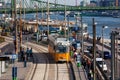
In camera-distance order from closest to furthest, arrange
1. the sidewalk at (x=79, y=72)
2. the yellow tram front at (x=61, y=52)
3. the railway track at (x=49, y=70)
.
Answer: the sidewalk at (x=79, y=72), the railway track at (x=49, y=70), the yellow tram front at (x=61, y=52)

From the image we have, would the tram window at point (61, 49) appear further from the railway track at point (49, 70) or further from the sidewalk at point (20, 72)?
the sidewalk at point (20, 72)

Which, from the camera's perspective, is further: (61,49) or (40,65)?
(61,49)

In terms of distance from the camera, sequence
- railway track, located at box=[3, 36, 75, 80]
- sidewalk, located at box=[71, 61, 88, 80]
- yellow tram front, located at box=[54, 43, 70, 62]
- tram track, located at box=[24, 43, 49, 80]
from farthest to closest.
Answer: yellow tram front, located at box=[54, 43, 70, 62], tram track, located at box=[24, 43, 49, 80], railway track, located at box=[3, 36, 75, 80], sidewalk, located at box=[71, 61, 88, 80]

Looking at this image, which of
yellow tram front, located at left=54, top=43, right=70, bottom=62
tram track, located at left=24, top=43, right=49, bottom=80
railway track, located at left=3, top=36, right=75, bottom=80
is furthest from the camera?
yellow tram front, located at left=54, top=43, right=70, bottom=62

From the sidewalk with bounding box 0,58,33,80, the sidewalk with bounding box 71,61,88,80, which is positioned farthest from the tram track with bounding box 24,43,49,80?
the sidewalk with bounding box 71,61,88,80

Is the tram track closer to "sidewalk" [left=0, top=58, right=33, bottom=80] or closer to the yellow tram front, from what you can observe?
"sidewalk" [left=0, top=58, right=33, bottom=80]

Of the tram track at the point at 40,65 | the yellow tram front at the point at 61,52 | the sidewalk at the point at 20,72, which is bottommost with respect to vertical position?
the tram track at the point at 40,65

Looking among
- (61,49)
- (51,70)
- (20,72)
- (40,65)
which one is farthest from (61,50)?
(20,72)

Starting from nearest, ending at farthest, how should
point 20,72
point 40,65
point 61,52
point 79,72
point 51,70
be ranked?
point 79,72 < point 20,72 < point 51,70 < point 40,65 < point 61,52

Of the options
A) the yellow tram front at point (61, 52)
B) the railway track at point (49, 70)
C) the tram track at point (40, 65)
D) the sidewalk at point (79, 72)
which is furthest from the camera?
the yellow tram front at point (61, 52)

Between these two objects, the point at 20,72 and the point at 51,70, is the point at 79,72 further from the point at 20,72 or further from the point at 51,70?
the point at 20,72

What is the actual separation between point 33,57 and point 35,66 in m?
6.01

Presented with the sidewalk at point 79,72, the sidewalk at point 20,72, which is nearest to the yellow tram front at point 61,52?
the sidewalk at point 79,72

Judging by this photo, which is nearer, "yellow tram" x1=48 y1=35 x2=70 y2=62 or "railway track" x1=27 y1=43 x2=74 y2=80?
"railway track" x1=27 y1=43 x2=74 y2=80
